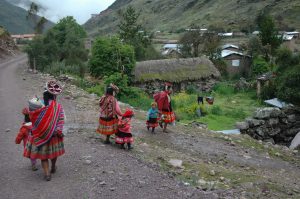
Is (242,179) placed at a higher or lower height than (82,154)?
lower

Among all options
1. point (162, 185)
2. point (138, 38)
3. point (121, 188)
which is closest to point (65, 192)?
point (121, 188)

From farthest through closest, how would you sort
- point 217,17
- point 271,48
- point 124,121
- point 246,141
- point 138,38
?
point 217,17 < point 138,38 < point 271,48 < point 246,141 < point 124,121

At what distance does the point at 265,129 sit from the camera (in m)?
18.0

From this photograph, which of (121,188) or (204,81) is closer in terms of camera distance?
(121,188)

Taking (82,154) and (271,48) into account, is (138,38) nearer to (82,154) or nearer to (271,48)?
(271,48)

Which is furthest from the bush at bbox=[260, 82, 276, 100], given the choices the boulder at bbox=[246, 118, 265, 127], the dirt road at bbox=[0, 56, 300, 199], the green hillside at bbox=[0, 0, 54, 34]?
the green hillside at bbox=[0, 0, 54, 34]

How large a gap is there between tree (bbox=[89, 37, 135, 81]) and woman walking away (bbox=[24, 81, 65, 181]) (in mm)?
19662

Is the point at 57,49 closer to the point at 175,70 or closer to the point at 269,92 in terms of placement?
the point at 175,70

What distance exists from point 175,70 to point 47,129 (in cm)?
2700

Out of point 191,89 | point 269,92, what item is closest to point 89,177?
point 269,92

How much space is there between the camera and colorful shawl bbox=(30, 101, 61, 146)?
22.1 feet

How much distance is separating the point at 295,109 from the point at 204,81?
14.3m

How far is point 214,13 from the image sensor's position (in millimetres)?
97125

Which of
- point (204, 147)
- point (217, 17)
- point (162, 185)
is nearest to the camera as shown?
point (162, 185)
